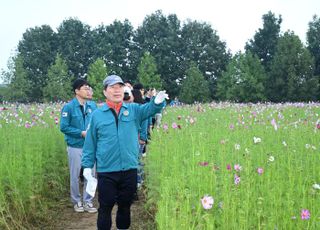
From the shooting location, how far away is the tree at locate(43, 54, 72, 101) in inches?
1636

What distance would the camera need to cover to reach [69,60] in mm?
48938

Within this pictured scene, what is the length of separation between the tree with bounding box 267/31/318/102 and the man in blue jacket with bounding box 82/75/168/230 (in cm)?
3455

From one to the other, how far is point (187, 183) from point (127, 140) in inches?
30.0

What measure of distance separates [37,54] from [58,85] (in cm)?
1001

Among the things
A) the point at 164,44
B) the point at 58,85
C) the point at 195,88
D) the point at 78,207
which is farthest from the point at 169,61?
the point at 78,207

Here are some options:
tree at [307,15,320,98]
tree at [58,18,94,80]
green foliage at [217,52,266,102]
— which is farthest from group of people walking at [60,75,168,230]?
tree at [58,18,94,80]

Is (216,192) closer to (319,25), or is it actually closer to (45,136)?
(45,136)

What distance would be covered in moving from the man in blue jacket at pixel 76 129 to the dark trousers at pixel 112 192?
6.42ft

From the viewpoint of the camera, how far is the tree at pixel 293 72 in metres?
36.4

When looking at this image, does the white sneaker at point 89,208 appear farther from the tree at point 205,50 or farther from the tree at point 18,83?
the tree at point 205,50

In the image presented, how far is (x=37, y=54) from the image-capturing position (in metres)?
49.7

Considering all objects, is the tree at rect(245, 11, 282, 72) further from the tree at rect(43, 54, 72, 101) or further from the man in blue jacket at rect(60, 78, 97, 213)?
the man in blue jacket at rect(60, 78, 97, 213)

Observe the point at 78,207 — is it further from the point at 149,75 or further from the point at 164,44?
the point at 164,44

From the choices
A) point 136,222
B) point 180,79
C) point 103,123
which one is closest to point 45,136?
point 136,222
